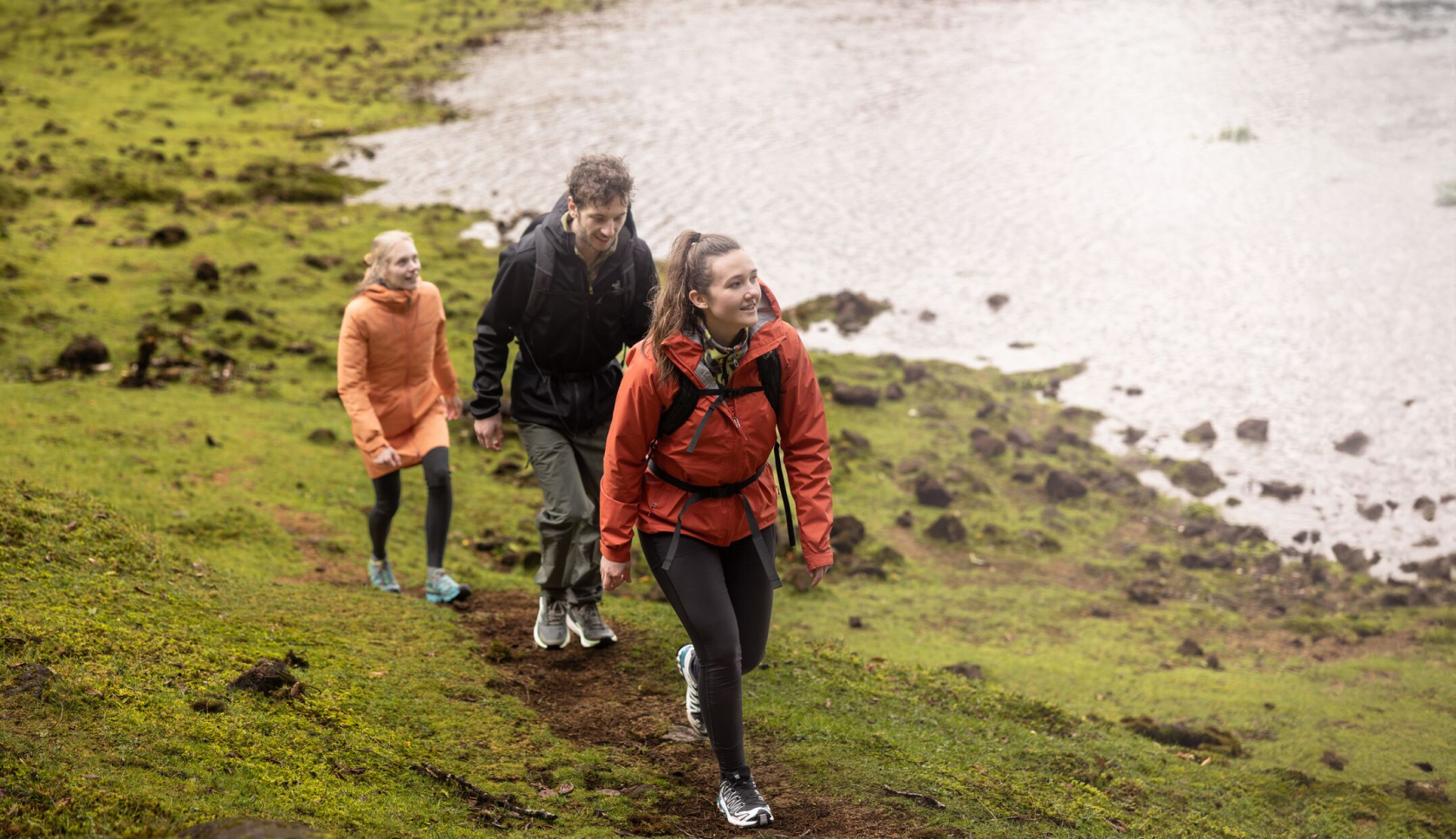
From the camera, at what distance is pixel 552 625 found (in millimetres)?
8070

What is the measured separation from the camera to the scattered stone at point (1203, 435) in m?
16.5

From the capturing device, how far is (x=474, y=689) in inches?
285

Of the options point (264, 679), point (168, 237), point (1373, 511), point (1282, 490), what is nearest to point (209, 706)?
point (264, 679)

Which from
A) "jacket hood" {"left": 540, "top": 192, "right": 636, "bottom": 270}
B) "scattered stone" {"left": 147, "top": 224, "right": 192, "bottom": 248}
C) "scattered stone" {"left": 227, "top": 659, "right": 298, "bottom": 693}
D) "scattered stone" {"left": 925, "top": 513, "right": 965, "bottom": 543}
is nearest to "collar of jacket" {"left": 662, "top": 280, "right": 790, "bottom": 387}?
"jacket hood" {"left": 540, "top": 192, "right": 636, "bottom": 270}

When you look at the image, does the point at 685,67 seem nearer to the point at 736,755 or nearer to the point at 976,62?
the point at 976,62

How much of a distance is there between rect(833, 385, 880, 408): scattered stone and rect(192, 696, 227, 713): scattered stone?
12.3 metres

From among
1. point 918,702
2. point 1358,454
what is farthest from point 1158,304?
point 918,702

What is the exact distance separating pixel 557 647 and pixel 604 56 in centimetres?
3801

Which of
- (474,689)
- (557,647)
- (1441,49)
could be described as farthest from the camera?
(1441,49)

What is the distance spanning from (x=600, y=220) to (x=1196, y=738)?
235 inches

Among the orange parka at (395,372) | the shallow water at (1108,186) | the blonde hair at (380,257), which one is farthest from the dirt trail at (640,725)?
the shallow water at (1108,186)

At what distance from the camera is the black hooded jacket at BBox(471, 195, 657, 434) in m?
7.23

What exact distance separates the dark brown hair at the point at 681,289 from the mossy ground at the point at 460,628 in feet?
7.56

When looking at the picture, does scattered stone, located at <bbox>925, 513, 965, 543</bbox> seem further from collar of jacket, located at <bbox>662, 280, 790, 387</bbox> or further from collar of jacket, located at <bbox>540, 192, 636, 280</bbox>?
collar of jacket, located at <bbox>662, 280, 790, 387</bbox>
